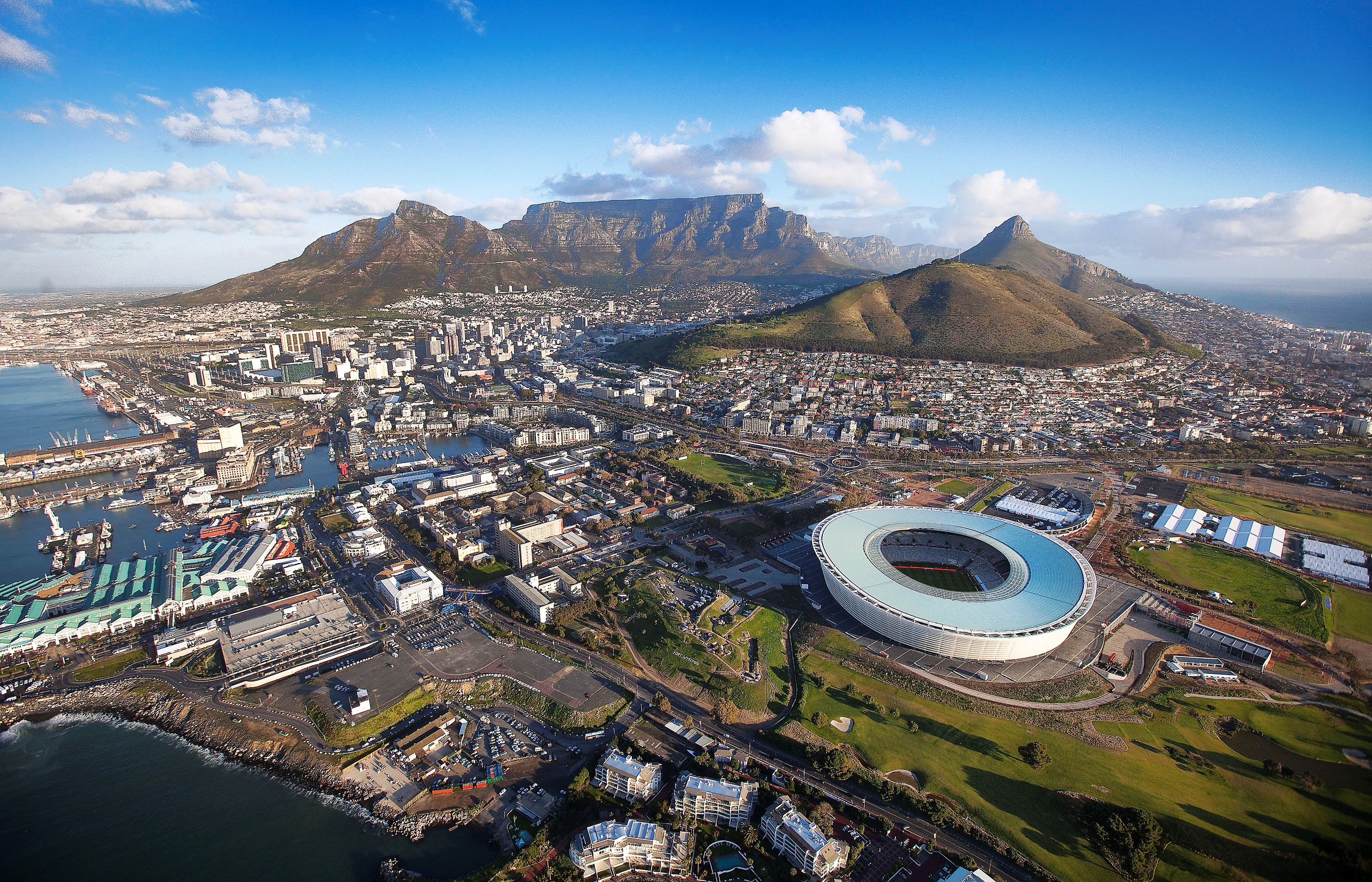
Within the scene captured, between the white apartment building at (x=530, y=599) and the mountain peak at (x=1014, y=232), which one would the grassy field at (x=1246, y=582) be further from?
the mountain peak at (x=1014, y=232)

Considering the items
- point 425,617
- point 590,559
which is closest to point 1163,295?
point 590,559

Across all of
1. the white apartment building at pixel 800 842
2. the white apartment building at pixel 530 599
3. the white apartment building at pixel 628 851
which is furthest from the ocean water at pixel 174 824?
the white apartment building at pixel 530 599

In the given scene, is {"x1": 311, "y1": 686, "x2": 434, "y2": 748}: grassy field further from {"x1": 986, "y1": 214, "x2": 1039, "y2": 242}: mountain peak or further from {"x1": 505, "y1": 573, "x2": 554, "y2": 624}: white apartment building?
{"x1": 986, "y1": 214, "x2": 1039, "y2": 242}: mountain peak

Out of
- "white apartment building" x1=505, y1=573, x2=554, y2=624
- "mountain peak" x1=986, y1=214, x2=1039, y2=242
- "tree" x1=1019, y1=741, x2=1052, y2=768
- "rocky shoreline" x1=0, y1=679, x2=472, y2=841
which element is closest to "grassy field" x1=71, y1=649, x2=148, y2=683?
"rocky shoreline" x1=0, y1=679, x2=472, y2=841

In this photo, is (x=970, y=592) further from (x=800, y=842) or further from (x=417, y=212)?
(x=417, y=212)

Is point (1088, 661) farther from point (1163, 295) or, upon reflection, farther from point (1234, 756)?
point (1163, 295)
